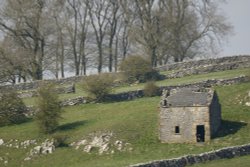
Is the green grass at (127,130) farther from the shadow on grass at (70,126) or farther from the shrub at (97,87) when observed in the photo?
the shrub at (97,87)

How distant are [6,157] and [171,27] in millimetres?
35293

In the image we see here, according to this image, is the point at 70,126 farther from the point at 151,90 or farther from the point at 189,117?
the point at 151,90

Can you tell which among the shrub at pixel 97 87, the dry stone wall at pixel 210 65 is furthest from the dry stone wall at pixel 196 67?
the shrub at pixel 97 87

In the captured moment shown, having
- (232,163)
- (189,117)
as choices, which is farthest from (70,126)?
(232,163)

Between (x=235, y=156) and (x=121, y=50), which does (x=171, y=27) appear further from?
(x=235, y=156)

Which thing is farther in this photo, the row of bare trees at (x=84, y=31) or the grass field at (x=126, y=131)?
the row of bare trees at (x=84, y=31)

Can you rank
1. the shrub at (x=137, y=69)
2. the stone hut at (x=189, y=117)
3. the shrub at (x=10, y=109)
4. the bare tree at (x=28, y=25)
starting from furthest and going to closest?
the bare tree at (x=28, y=25), the shrub at (x=137, y=69), the shrub at (x=10, y=109), the stone hut at (x=189, y=117)

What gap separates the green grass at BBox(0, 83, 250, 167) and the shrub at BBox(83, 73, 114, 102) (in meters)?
1.19

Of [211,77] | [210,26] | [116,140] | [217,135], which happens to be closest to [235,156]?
[217,135]

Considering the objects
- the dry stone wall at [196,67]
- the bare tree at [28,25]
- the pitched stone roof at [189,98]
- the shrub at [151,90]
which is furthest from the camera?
the bare tree at [28,25]

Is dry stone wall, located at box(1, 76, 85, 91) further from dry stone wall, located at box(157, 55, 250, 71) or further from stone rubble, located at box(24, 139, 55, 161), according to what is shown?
stone rubble, located at box(24, 139, 55, 161)

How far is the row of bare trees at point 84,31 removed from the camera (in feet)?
223

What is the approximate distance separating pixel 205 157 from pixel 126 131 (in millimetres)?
9665

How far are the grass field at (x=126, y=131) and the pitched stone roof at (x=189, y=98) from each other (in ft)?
7.13
